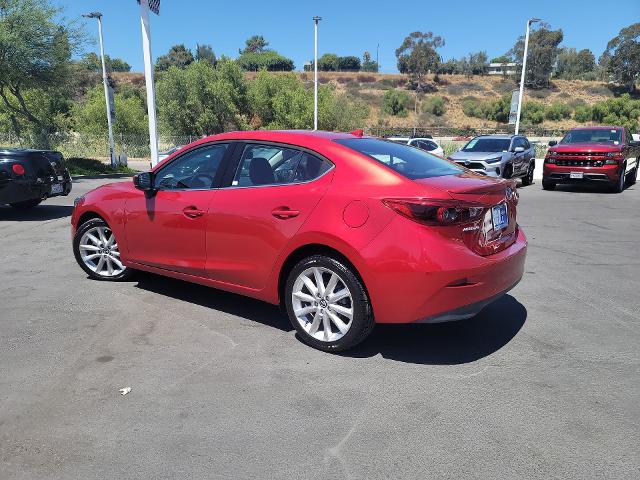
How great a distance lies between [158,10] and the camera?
13750 mm

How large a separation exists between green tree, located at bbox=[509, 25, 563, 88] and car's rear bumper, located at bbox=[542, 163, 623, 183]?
297 ft

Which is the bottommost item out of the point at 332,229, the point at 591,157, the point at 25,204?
the point at 25,204

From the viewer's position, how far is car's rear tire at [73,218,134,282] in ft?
18.1

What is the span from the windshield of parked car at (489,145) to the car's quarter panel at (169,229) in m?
13.1

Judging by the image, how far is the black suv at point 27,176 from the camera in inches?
353

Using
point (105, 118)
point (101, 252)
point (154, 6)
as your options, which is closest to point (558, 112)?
point (105, 118)

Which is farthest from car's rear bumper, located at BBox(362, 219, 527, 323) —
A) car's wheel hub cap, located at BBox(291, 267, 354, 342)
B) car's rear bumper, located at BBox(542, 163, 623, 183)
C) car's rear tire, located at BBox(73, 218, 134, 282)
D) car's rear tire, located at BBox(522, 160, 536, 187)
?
car's rear tire, located at BBox(522, 160, 536, 187)

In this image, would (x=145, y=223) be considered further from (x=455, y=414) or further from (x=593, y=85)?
(x=593, y=85)

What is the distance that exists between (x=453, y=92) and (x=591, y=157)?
91270mm

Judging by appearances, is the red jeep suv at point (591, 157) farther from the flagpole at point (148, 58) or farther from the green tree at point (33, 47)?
the green tree at point (33, 47)

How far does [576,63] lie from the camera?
114500 mm

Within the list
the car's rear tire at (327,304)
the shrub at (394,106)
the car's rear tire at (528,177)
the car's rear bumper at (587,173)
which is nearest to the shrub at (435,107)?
the shrub at (394,106)

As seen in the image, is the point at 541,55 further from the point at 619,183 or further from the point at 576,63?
the point at 619,183

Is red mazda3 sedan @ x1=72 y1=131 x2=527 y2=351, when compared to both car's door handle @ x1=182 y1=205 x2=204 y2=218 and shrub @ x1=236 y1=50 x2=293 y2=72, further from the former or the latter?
shrub @ x1=236 y1=50 x2=293 y2=72
